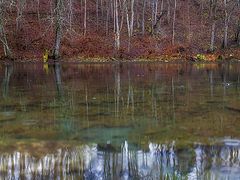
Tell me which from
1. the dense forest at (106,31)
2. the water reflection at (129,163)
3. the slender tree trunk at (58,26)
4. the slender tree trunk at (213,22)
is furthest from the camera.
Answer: the slender tree trunk at (213,22)

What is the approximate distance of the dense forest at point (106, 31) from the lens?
119 feet

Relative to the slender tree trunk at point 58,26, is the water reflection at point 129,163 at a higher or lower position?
lower

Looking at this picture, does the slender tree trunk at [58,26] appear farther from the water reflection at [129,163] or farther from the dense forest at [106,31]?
the water reflection at [129,163]

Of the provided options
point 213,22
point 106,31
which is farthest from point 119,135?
point 213,22

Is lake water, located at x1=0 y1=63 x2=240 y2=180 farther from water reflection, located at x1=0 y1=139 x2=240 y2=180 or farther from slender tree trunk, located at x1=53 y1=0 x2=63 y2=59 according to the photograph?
slender tree trunk, located at x1=53 y1=0 x2=63 y2=59

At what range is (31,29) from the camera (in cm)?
3991

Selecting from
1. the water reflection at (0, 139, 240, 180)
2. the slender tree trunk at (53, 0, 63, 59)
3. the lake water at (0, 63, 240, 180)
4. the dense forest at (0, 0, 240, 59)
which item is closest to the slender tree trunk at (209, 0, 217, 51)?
the dense forest at (0, 0, 240, 59)

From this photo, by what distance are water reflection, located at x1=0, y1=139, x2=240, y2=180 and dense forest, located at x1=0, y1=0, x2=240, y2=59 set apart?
27526 millimetres

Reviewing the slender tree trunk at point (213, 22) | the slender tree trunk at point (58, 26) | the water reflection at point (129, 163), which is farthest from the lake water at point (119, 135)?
the slender tree trunk at point (213, 22)

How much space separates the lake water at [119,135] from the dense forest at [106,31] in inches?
880

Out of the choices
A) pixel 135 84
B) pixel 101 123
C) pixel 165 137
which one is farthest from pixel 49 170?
pixel 135 84

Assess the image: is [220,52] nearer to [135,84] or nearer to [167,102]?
[135,84]

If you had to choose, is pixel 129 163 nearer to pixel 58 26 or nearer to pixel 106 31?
pixel 58 26

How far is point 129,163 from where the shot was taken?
6.21m
